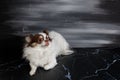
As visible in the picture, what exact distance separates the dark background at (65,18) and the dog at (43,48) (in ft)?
0.38

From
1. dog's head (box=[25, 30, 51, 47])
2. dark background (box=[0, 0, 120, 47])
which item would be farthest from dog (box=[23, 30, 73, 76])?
dark background (box=[0, 0, 120, 47])

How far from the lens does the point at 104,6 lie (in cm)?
194

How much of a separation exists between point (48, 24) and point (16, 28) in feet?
0.86

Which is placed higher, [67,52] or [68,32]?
[68,32]

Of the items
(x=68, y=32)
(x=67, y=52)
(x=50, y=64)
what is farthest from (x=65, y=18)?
(x=50, y=64)

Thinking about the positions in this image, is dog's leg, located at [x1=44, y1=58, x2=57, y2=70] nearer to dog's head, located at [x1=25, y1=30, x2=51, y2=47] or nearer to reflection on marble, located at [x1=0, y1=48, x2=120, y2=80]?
reflection on marble, located at [x1=0, y1=48, x2=120, y2=80]

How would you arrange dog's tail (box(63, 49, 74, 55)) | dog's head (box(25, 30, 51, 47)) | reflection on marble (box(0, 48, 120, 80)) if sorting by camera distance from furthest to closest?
dog's tail (box(63, 49, 74, 55)), reflection on marble (box(0, 48, 120, 80)), dog's head (box(25, 30, 51, 47))

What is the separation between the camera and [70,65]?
193 centimetres

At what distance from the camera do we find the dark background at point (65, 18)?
1887mm

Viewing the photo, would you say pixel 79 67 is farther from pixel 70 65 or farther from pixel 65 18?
pixel 65 18

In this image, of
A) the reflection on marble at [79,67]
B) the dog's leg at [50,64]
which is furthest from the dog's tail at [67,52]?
the dog's leg at [50,64]

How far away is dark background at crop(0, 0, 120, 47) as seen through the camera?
189cm

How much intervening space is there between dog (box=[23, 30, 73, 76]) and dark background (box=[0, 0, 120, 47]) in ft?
0.38

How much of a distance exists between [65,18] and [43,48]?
38 cm
